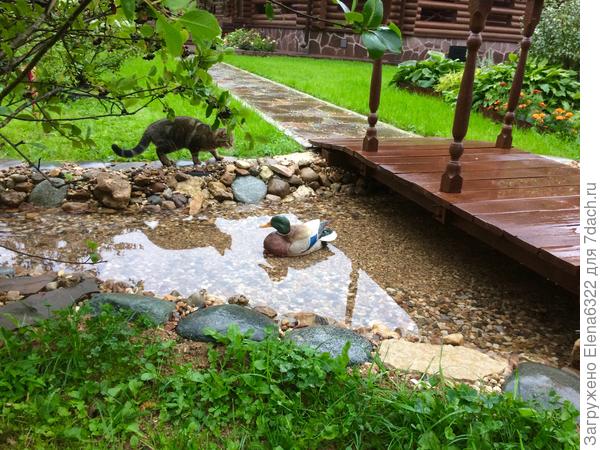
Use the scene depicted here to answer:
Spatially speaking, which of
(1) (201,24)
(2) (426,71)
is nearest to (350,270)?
(1) (201,24)

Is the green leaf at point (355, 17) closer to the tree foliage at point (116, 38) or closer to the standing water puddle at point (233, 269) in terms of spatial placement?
the tree foliage at point (116, 38)

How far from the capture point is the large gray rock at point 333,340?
2416 mm

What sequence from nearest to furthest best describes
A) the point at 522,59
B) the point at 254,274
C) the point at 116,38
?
the point at 116,38, the point at 254,274, the point at 522,59

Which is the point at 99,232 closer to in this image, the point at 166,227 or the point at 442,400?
the point at 166,227

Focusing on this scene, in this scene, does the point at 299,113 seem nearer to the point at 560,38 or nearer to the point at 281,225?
the point at 281,225

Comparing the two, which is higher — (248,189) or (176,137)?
(176,137)

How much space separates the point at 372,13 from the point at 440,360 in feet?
5.86

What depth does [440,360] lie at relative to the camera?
94.9 inches

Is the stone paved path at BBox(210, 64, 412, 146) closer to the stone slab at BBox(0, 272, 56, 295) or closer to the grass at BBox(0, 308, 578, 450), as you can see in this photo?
the stone slab at BBox(0, 272, 56, 295)

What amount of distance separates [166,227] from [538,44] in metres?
8.84

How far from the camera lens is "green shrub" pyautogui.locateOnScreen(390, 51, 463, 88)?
10211 mm

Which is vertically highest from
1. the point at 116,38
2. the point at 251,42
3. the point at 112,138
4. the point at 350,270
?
the point at 251,42

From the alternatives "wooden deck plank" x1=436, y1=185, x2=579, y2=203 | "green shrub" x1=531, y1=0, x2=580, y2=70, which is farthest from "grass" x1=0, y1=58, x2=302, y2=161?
"green shrub" x1=531, y1=0, x2=580, y2=70

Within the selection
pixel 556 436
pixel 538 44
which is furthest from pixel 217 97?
pixel 538 44
